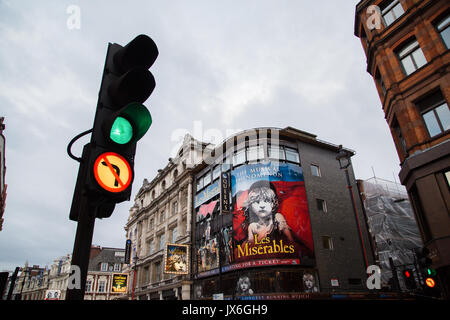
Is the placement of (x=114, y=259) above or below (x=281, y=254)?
above

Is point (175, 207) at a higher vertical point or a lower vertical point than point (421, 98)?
higher

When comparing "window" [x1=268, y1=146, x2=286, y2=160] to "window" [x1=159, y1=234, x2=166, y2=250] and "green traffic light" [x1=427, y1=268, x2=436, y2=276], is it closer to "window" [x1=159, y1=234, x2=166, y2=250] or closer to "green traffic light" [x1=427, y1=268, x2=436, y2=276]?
"green traffic light" [x1=427, y1=268, x2=436, y2=276]

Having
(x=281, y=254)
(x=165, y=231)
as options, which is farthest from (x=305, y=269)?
(x=165, y=231)

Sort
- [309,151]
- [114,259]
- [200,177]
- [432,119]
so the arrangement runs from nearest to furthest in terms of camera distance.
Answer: [432,119]
[309,151]
[200,177]
[114,259]

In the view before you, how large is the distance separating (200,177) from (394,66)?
23683 mm

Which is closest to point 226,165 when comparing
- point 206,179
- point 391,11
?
point 206,179

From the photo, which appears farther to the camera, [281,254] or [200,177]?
[200,177]

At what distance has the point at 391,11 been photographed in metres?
16.6

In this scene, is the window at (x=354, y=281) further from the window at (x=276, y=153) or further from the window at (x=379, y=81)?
the window at (x=379, y=81)

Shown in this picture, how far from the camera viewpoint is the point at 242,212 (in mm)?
25703

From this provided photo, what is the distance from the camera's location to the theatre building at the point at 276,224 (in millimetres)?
22906

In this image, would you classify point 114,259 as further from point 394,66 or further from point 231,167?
point 394,66

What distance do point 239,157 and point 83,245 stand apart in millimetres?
26891

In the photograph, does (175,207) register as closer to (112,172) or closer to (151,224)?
(151,224)
